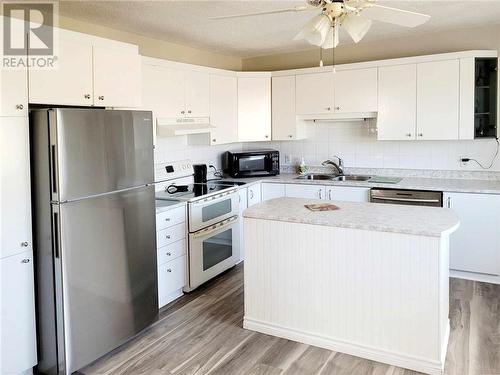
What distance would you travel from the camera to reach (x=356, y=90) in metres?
4.92

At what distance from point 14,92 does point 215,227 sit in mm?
2308

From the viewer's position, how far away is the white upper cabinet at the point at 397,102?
15.2ft

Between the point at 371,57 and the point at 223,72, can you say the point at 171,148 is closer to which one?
the point at 223,72

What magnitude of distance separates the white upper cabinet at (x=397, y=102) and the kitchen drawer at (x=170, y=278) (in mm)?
2580

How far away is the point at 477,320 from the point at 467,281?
3.04ft

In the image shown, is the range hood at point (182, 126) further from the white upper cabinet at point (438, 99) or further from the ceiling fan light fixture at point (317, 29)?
the white upper cabinet at point (438, 99)

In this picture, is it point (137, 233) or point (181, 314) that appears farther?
point (181, 314)

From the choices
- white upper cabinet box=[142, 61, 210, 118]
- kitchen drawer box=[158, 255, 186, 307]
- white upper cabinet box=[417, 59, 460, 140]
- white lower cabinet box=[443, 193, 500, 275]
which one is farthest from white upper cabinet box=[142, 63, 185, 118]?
white lower cabinet box=[443, 193, 500, 275]

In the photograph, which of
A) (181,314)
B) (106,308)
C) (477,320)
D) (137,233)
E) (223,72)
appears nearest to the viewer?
(106,308)

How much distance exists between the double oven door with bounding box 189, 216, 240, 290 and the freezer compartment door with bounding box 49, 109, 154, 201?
1.05 metres

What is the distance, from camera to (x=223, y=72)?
5031 mm

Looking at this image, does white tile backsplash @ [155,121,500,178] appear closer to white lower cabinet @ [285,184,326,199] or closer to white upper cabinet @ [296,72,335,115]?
white upper cabinet @ [296,72,335,115]

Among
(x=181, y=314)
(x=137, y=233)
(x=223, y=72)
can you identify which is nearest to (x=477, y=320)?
(x=181, y=314)

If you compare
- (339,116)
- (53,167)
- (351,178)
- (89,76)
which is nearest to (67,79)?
(89,76)
